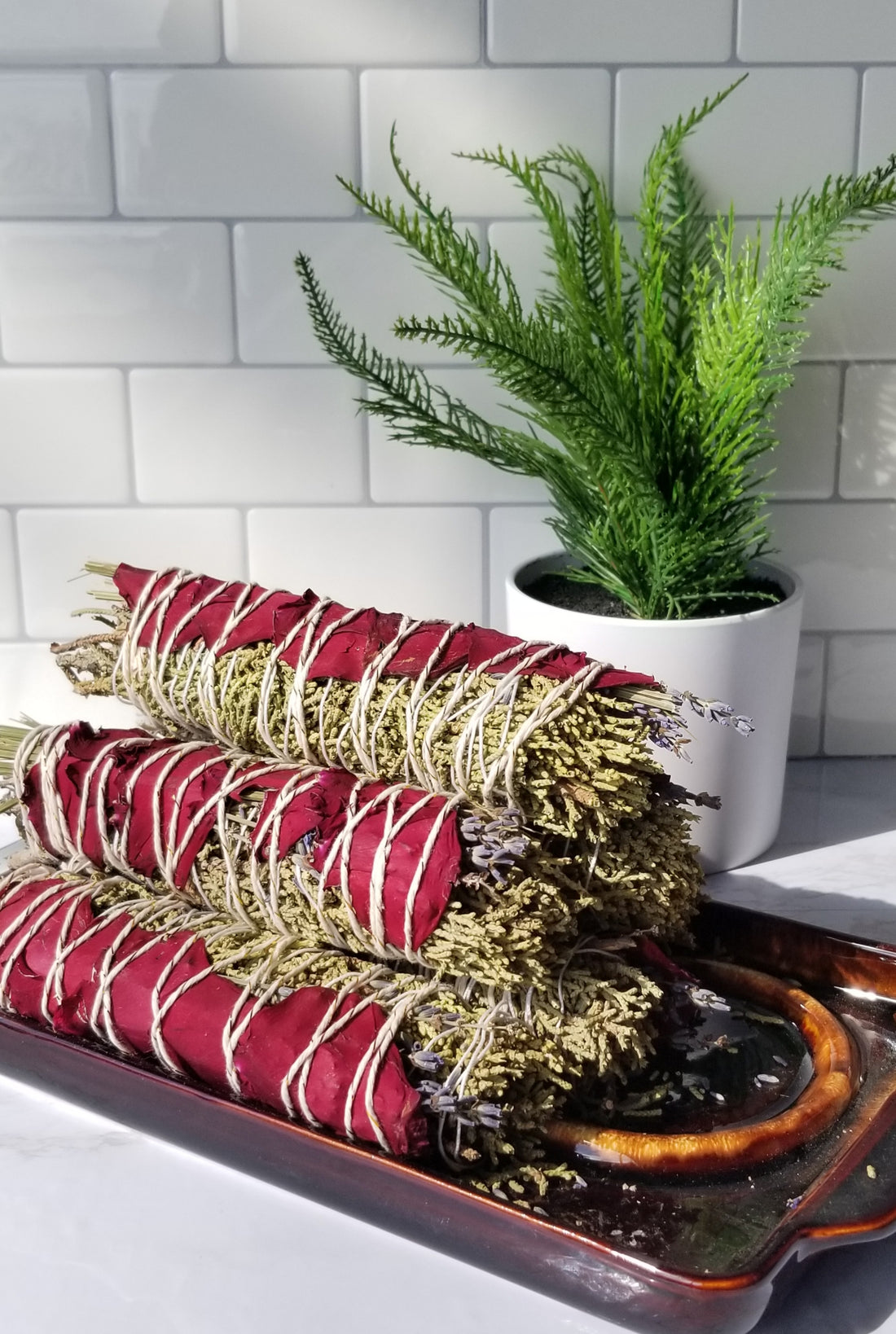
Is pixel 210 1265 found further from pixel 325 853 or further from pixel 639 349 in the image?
pixel 639 349

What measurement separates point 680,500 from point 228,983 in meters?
0.35

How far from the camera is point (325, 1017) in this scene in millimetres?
507

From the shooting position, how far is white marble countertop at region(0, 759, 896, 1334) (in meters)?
0.46

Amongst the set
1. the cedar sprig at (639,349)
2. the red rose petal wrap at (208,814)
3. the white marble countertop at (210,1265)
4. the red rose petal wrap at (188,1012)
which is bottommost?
the white marble countertop at (210,1265)

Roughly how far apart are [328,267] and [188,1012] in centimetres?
49

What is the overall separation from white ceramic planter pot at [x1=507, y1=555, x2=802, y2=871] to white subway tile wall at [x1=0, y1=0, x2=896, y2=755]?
129 mm

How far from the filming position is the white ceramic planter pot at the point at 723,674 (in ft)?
2.31

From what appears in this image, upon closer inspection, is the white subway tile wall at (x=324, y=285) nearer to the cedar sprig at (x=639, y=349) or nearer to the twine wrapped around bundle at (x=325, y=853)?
the cedar sprig at (x=639, y=349)

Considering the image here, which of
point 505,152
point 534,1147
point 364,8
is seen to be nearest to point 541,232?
point 505,152

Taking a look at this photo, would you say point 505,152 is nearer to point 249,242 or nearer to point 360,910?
point 249,242

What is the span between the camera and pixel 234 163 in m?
0.81

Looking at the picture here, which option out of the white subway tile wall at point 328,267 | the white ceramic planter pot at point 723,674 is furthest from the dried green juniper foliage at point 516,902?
the white subway tile wall at point 328,267

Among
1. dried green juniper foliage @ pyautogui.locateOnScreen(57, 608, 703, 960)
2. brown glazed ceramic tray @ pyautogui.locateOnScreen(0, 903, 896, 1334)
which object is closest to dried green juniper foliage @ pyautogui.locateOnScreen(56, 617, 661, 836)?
dried green juniper foliage @ pyautogui.locateOnScreen(57, 608, 703, 960)

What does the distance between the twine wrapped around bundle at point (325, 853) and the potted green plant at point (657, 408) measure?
7.5 inches
